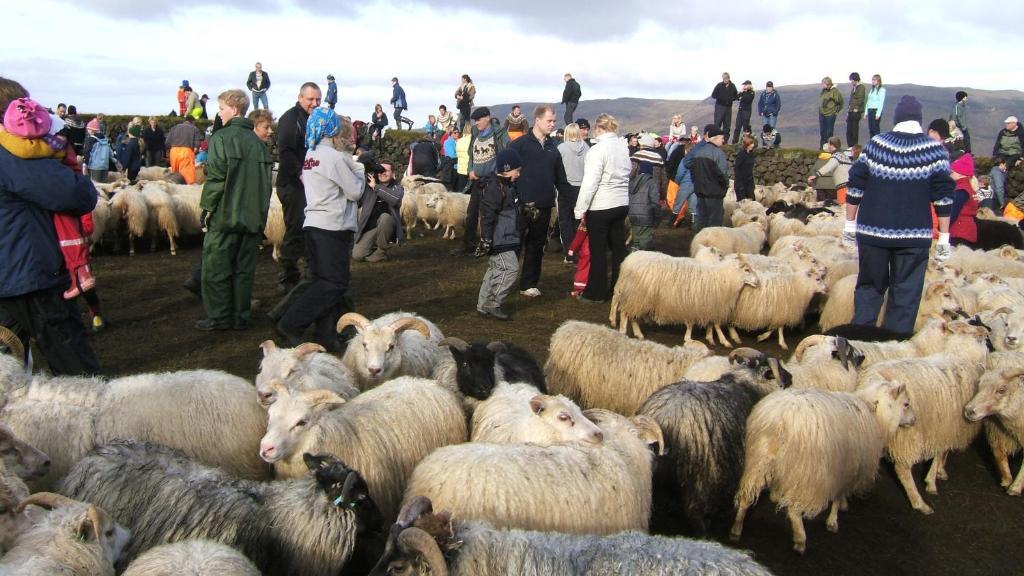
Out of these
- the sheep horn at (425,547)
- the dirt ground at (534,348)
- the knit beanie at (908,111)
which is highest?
the knit beanie at (908,111)

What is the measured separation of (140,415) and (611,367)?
3433 millimetres

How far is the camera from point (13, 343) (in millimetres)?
4621

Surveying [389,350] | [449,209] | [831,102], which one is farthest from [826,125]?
[389,350]

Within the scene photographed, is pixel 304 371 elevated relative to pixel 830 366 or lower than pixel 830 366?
elevated

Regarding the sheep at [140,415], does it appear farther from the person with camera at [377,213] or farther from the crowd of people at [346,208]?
the person with camera at [377,213]

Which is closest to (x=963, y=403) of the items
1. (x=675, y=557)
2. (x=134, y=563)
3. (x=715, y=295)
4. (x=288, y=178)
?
(x=715, y=295)

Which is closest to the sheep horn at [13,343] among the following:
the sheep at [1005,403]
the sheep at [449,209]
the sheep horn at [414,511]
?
the sheep horn at [414,511]

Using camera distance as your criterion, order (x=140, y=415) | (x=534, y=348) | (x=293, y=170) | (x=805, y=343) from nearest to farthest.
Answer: (x=140, y=415)
(x=805, y=343)
(x=534, y=348)
(x=293, y=170)

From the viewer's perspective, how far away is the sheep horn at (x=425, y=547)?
9.58 ft

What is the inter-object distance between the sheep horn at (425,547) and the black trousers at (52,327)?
3.10 metres

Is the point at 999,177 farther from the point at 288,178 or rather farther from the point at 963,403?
the point at 288,178

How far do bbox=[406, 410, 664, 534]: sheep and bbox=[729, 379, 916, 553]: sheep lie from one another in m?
0.94

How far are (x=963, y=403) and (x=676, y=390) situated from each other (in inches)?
92.5

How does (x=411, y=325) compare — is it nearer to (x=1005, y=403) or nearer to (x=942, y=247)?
(x=1005, y=403)
